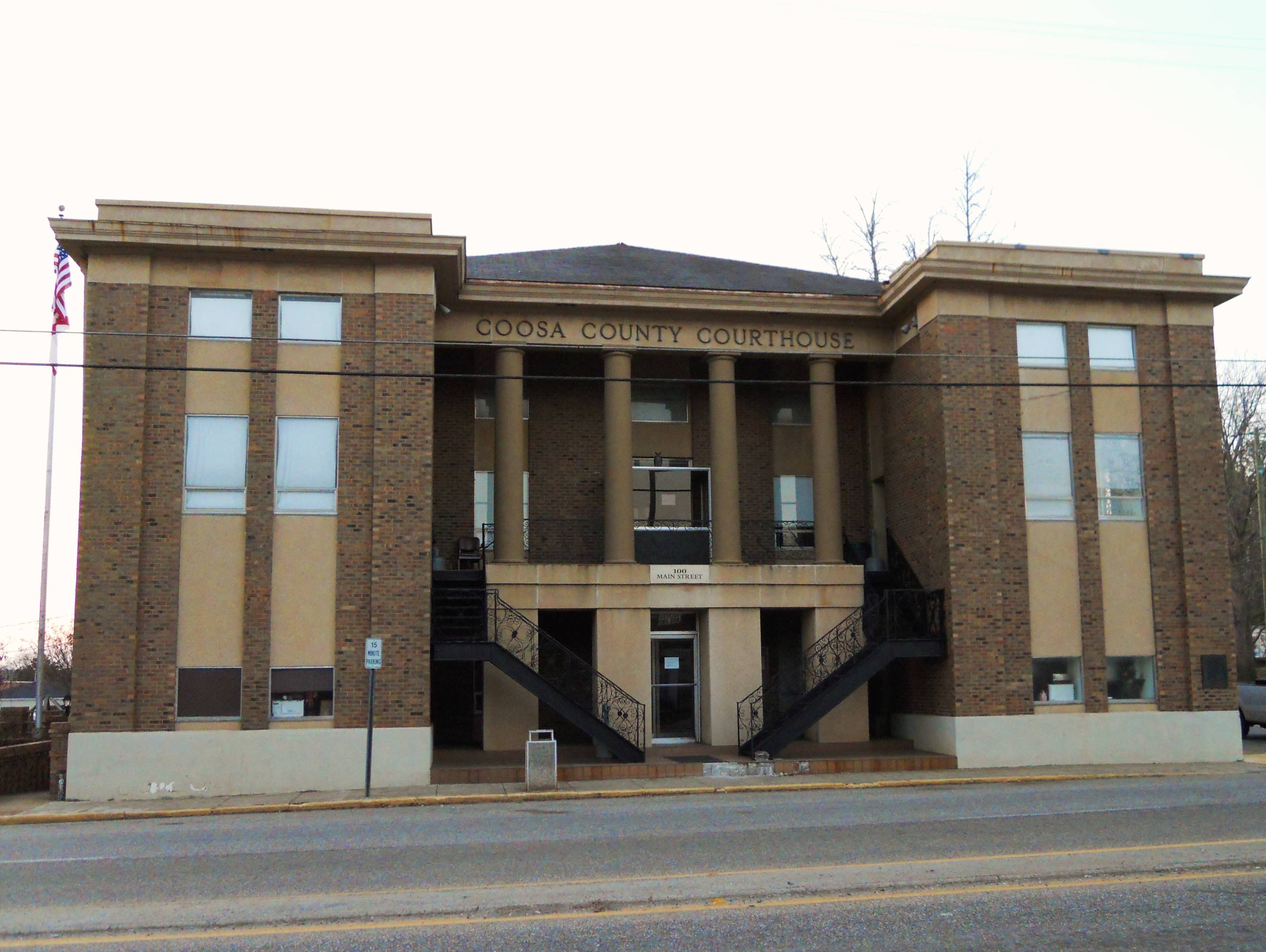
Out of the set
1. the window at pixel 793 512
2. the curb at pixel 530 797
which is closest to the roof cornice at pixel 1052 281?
the window at pixel 793 512

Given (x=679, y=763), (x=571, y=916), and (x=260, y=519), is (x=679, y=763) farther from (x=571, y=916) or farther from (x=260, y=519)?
(x=571, y=916)

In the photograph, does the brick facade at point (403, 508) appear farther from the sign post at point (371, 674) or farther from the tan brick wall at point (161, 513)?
the tan brick wall at point (161, 513)

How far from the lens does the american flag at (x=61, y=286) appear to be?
22.7m

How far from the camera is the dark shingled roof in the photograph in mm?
23812

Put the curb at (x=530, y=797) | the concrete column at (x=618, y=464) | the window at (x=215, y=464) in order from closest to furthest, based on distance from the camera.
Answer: the curb at (x=530, y=797) → the window at (x=215, y=464) → the concrete column at (x=618, y=464)

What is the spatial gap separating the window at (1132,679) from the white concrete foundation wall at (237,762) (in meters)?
13.1

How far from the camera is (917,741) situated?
74.1 ft

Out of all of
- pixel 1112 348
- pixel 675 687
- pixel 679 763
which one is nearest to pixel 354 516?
pixel 679 763

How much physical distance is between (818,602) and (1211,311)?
10.0 meters

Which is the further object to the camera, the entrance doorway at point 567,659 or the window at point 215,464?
the entrance doorway at point 567,659

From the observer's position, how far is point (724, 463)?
23.3 meters

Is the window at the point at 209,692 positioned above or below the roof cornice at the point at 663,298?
below

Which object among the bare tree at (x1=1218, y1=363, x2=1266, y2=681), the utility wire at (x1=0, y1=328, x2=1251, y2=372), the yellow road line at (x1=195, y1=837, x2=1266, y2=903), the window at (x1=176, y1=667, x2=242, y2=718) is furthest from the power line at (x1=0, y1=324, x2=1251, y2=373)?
the bare tree at (x1=1218, y1=363, x2=1266, y2=681)

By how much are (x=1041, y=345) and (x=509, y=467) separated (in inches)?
428
